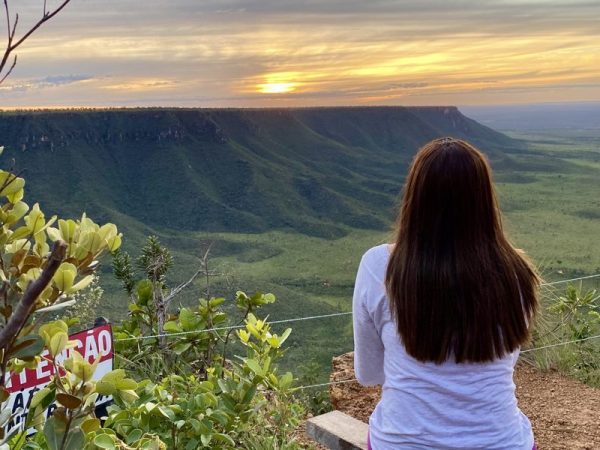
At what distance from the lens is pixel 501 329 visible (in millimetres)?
1450

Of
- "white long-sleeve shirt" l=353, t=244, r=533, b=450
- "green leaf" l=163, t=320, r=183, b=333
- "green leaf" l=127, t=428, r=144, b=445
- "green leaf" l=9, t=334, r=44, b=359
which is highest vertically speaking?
"green leaf" l=9, t=334, r=44, b=359

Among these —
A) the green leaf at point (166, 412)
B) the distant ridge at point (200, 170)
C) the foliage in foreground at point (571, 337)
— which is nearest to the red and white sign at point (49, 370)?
the green leaf at point (166, 412)

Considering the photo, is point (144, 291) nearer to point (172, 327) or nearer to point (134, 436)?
point (172, 327)

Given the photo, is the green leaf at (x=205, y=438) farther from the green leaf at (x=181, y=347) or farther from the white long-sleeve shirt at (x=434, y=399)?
the green leaf at (x=181, y=347)

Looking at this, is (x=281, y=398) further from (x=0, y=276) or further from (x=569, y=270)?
(x=569, y=270)

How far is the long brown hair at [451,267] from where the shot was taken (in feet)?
4.59

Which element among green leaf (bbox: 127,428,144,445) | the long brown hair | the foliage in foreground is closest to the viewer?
the long brown hair

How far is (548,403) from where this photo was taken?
125 inches

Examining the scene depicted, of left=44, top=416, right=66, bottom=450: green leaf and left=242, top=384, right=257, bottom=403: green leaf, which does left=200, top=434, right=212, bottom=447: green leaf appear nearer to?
left=242, top=384, right=257, bottom=403: green leaf

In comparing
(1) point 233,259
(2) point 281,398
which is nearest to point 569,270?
(1) point 233,259

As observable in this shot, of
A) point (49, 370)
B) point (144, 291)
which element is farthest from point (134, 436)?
point (144, 291)

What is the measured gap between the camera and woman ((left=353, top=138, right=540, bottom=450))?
140cm

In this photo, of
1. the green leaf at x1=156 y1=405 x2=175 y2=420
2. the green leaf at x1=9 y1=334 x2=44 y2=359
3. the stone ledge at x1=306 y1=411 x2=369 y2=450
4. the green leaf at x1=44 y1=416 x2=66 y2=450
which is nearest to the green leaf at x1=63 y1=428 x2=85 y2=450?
the green leaf at x1=44 y1=416 x2=66 y2=450

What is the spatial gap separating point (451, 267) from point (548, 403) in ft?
6.93
